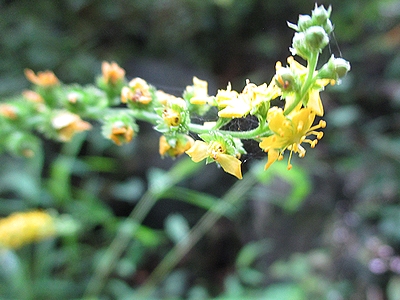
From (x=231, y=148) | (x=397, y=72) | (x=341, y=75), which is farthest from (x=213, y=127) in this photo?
(x=397, y=72)

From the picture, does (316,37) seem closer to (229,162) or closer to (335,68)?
(335,68)

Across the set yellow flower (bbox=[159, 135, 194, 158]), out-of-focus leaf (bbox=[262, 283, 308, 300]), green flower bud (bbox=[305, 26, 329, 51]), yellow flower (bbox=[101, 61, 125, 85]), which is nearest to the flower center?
yellow flower (bbox=[159, 135, 194, 158])

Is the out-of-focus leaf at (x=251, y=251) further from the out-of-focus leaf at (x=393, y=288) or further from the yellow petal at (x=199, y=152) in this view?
the yellow petal at (x=199, y=152)

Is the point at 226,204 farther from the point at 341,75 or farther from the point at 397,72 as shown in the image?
the point at 397,72

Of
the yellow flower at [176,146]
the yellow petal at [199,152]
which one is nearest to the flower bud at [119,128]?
the yellow flower at [176,146]

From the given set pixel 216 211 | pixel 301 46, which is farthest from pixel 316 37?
pixel 216 211
